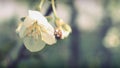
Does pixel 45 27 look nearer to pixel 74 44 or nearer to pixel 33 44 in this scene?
pixel 33 44

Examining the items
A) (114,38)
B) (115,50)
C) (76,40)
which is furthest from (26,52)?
(115,50)

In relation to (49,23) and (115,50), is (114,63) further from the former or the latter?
(49,23)

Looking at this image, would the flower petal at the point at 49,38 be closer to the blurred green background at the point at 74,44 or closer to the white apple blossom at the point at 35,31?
the white apple blossom at the point at 35,31

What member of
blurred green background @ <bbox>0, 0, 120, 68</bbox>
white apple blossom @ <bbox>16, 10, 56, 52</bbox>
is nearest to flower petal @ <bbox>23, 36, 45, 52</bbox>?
white apple blossom @ <bbox>16, 10, 56, 52</bbox>

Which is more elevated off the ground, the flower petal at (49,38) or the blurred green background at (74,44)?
the flower petal at (49,38)

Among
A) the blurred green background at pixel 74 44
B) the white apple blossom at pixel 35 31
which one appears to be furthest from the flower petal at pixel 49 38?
the blurred green background at pixel 74 44

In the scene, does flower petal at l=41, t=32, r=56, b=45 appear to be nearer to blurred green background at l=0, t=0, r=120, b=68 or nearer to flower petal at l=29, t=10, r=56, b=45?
flower petal at l=29, t=10, r=56, b=45
